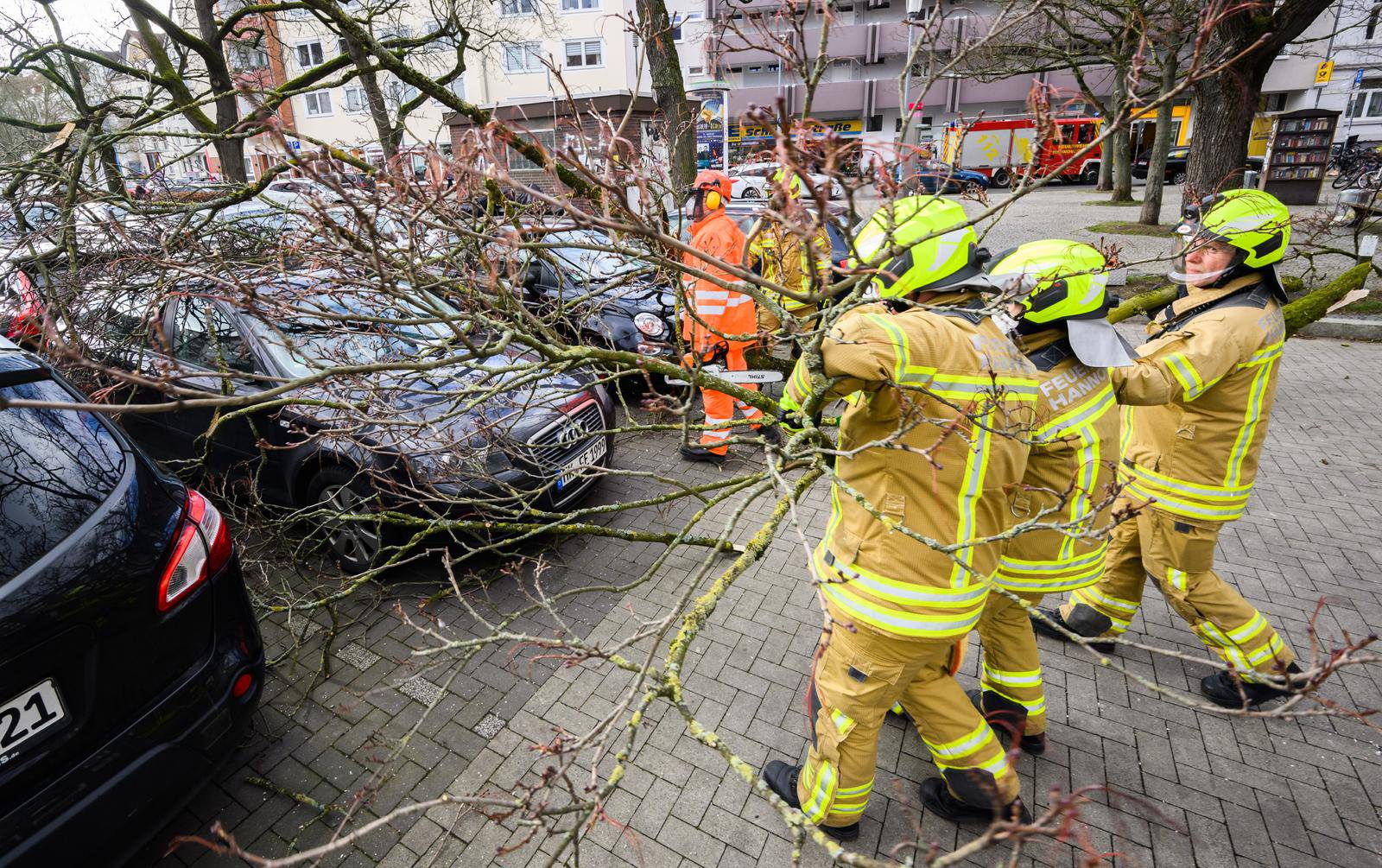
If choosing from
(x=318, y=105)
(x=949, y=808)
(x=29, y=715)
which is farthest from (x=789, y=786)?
(x=318, y=105)

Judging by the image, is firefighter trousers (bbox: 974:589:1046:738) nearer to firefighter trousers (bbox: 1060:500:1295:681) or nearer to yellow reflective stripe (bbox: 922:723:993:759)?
yellow reflective stripe (bbox: 922:723:993:759)

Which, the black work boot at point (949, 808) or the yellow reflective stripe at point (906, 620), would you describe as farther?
the black work boot at point (949, 808)

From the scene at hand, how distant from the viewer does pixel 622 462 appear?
6.13 metres

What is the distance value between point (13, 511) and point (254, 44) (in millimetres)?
8941

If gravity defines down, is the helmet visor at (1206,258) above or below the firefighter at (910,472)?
above

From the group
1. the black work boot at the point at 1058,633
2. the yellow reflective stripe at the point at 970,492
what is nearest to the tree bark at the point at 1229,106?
the black work boot at the point at 1058,633

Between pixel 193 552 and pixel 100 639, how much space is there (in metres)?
0.42

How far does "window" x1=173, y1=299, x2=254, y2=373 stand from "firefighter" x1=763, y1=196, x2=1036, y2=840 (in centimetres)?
383

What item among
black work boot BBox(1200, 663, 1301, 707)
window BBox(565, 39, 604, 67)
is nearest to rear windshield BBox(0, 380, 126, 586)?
black work boot BBox(1200, 663, 1301, 707)

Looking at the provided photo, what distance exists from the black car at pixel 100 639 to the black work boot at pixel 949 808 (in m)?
2.61

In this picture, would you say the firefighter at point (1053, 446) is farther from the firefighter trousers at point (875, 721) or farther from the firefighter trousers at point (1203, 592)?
the firefighter trousers at point (1203, 592)

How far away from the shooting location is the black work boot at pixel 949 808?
108 inches

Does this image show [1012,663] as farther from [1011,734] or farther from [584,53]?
[584,53]

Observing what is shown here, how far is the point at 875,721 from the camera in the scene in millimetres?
2406
